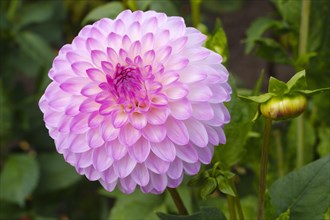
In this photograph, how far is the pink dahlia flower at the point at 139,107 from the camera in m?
0.53

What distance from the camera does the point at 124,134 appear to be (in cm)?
53

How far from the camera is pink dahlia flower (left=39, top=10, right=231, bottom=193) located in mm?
527

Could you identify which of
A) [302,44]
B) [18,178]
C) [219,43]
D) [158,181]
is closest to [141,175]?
[158,181]

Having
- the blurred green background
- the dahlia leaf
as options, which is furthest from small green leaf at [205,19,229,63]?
the dahlia leaf

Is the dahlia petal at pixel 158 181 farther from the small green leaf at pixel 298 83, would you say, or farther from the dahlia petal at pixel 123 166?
the small green leaf at pixel 298 83

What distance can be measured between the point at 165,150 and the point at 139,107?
5cm

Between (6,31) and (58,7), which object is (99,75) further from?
(58,7)

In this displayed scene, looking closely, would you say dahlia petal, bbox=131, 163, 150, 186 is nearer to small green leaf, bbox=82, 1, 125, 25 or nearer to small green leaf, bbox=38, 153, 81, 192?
small green leaf, bbox=82, 1, 125, 25

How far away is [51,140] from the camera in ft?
4.19

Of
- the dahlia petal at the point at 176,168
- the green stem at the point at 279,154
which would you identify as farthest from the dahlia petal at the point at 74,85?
the green stem at the point at 279,154

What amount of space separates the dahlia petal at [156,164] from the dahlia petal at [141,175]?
0.03 ft

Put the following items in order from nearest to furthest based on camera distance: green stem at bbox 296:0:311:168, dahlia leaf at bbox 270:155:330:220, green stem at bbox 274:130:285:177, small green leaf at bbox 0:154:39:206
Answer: dahlia leaf at bbox 270:155:330:220 < green stem at bbox 296:0:311:168 < green stem at bbox 274:130:285:177 < small green leaf at bbox 0:154:39:206

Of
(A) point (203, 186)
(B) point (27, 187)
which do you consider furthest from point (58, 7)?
(A) point (203, 186)

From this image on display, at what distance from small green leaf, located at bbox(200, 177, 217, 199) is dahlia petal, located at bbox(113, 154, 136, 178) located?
0.10 meters
